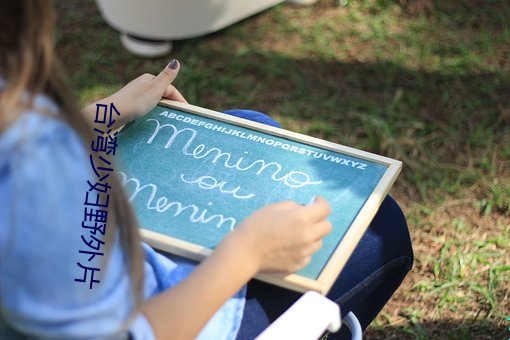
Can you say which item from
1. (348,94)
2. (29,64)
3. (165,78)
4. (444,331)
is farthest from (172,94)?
(348,94)

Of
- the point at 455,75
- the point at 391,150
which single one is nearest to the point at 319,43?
the point at 455,75

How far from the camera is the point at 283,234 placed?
3.21 feet

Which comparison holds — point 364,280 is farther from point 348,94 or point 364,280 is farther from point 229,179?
point 348,94

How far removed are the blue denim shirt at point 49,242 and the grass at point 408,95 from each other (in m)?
1.19

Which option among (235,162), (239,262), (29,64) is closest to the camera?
(29,64)

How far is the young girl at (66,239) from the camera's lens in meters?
0.69

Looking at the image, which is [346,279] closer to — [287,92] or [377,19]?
[287,92]

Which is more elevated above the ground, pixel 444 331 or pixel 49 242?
pixel 49 242

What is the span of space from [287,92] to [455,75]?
628 mm

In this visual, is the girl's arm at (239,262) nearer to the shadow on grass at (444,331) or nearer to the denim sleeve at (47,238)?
the denim sleeve at (47,238)

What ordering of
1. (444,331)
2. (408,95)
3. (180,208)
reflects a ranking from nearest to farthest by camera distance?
(180,208) → (444,331) → (408,95)

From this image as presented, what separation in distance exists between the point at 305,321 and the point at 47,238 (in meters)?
0.39

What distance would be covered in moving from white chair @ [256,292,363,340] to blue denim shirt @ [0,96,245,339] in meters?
0.24

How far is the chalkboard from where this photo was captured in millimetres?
1097
